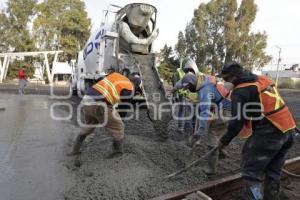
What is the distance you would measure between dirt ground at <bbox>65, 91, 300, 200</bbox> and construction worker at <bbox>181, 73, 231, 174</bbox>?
0.46 metres

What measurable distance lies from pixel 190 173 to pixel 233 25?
32920mm

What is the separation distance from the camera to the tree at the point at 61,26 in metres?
42.0

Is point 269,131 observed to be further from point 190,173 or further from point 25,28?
point 25,28

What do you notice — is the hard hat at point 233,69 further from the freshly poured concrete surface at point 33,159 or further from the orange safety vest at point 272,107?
the freshly poured concrete surface at point 33,159

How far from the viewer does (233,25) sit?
3584cm

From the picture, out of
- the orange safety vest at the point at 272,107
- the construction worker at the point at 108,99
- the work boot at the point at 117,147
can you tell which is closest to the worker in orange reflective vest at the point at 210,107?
the construction worker at the point at 108,99

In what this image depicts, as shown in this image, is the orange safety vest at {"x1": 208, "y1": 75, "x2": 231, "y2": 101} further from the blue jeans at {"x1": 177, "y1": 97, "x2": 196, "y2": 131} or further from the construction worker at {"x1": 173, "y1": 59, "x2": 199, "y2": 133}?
the blue jeans at {"x1": 177, "y1": 97, "x2": 196, "y2": 131}

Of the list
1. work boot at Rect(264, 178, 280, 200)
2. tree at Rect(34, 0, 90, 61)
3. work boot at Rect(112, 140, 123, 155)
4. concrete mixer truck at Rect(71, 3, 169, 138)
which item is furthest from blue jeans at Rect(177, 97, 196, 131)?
tree at Rect(34, 0, 90, 61)

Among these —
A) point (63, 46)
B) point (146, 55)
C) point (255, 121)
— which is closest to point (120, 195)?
point (255, 121)

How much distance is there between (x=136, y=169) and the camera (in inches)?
204

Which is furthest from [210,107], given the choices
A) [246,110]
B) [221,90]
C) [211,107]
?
[246,110]

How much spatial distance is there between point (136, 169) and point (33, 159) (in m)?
1.86

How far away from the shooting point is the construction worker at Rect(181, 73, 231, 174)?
17.5ft

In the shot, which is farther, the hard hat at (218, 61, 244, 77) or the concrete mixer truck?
the concrete mixer truck
